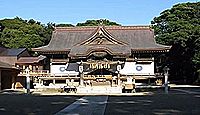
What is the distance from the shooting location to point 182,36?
45062 millimetres

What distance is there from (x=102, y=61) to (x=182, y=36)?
13030mm

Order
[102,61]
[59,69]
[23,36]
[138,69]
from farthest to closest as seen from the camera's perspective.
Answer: [23,36]
[59,69]
[138,69]
[102,61]

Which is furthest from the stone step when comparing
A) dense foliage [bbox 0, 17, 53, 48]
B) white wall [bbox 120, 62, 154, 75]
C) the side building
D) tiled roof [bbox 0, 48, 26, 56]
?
dense foliage [bbox 0, 17, 53, 48]

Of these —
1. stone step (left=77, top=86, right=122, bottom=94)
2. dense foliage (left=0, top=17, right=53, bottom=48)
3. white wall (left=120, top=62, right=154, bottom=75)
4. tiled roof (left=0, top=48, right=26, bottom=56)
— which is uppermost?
dense foliage (left=0, top=17, right=53, bottom=48)

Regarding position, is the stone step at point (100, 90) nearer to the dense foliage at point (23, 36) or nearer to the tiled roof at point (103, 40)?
the tiled roof at point (103, 40)

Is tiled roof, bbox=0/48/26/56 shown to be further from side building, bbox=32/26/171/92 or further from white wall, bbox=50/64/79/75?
white wall, bbox=50/64/79/75

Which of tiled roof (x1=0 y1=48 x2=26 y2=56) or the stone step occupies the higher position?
tiled roof (x1=0 y1=48 x2=26 y2=56)

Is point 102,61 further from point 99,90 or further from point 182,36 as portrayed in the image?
point 182,36

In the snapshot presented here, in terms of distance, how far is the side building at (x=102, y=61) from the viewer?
36541 mm

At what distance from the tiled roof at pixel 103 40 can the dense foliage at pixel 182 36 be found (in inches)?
214

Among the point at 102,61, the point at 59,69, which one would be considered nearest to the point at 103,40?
the point at 102,61

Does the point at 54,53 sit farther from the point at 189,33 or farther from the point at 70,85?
the point at 189,33

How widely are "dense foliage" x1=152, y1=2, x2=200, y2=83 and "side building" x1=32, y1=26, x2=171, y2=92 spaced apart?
20.6 ft

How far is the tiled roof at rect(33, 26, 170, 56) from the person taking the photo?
37844 mm
